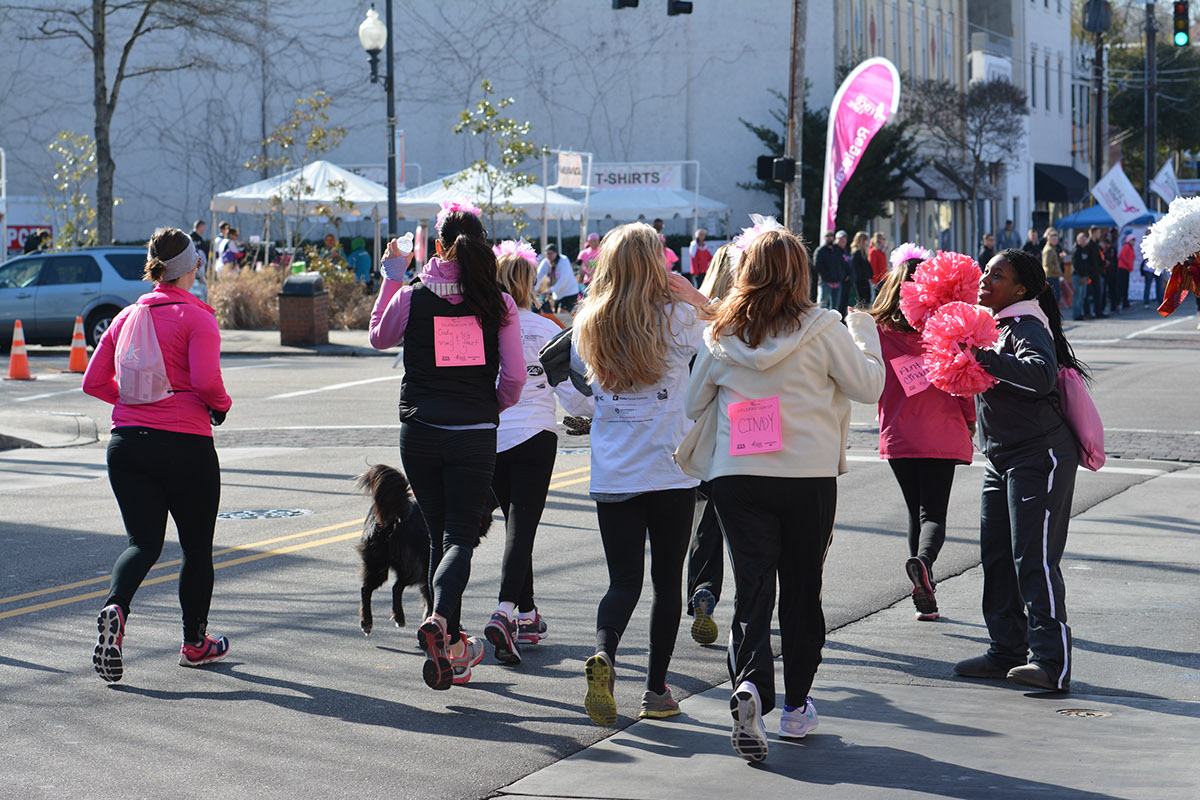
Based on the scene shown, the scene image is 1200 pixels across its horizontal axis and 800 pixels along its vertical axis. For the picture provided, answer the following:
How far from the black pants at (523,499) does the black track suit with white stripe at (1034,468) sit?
185 cm

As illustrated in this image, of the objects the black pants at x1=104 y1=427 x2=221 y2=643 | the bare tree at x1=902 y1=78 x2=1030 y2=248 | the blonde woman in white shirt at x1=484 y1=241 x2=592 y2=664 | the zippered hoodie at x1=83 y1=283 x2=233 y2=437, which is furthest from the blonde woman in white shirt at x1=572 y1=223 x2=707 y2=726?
the bare tree at x1=902 y1=78 x2=1030 y2=248

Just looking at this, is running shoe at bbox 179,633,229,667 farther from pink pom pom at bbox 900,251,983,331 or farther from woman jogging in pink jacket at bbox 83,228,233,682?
pink pom pom at bbox 900,251,983,331

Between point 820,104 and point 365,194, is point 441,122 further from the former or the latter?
point 365,194

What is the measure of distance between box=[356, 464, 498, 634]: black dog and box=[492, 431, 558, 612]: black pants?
11.5 inches

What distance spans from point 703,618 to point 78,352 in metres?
18.0

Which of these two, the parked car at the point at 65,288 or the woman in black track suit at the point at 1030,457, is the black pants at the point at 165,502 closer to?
the woman in black track suit at the point at 1030,457

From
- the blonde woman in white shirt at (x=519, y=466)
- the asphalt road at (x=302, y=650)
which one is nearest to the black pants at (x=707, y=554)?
the asphalt road at (x=302, y=650)

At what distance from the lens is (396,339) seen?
641 cm

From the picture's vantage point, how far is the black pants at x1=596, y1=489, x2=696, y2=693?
577 cm

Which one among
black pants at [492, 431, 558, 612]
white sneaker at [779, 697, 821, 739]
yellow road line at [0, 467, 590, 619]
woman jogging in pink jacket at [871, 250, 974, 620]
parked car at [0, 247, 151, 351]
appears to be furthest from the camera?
parked car at [0, 247, 151, 351]

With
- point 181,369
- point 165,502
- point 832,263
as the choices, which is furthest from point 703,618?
point 832,263

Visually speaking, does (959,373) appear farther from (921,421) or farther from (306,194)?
(306,194)

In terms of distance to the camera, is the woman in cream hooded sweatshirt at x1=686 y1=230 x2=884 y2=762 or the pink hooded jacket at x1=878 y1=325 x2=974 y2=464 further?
the pink hooded jacket at x1=878 y1=325 x2=974 y2=464

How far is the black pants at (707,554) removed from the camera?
7297 millimetres
